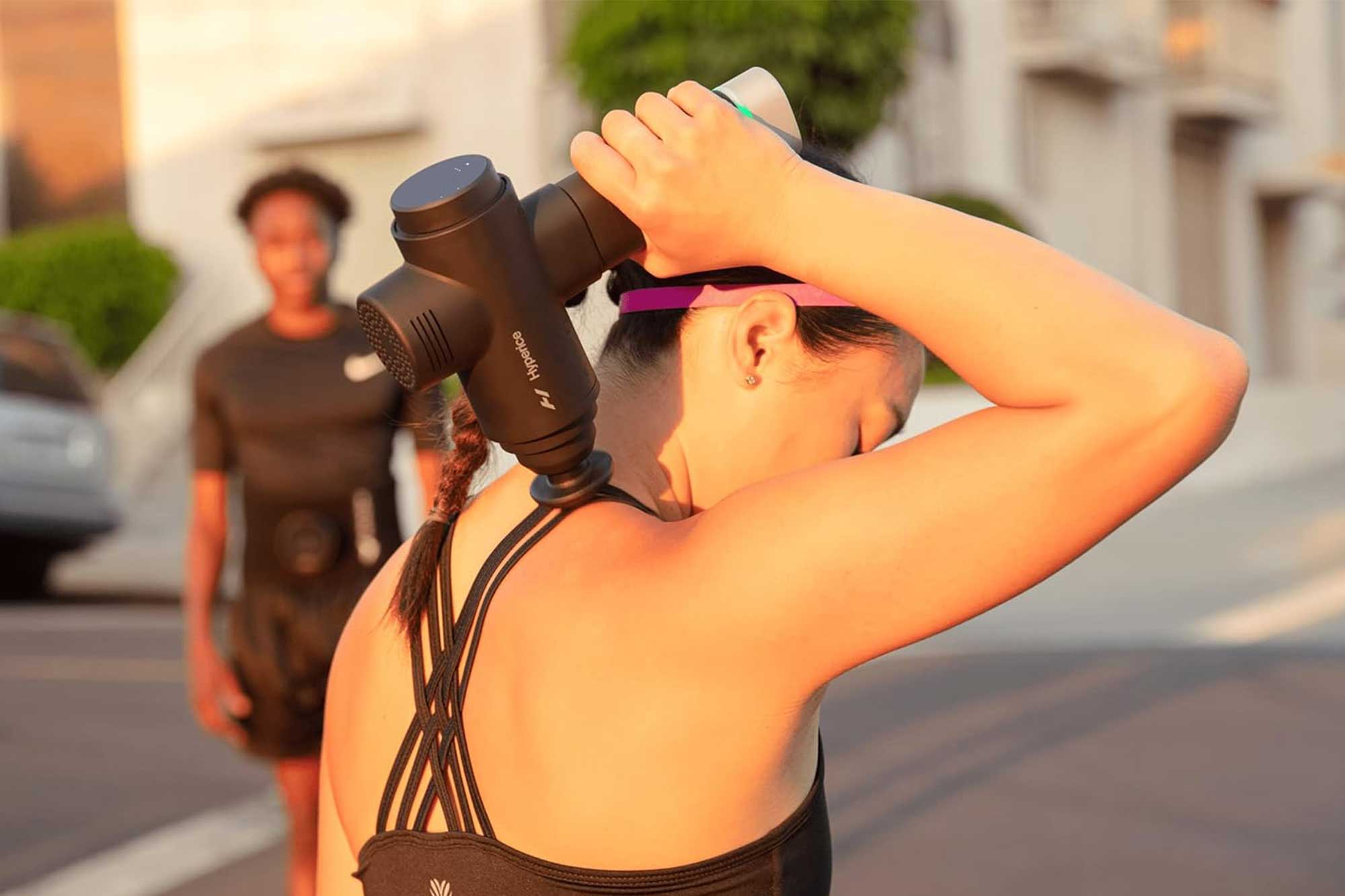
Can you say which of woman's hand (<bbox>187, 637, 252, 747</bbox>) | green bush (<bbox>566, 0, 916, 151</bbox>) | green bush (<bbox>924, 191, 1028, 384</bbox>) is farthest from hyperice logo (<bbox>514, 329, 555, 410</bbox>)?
green bush (<bbox>566, 0, 916, 151</bbox>)

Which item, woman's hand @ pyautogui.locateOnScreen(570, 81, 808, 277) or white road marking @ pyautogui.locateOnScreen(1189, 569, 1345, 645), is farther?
white road marking @ pyautogui.locateOnScreen(1189, 569, 1345, 645)

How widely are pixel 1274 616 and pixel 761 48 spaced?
7.59 m

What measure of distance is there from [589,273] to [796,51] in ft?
47.7

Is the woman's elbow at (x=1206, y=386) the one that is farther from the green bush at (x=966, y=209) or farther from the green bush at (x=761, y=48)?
the green bush at (x=761, y=48)

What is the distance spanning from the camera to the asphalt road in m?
5.39

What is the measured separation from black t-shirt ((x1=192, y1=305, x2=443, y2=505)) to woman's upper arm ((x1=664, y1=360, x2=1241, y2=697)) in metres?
2.80

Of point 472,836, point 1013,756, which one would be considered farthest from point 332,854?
point 1013,756

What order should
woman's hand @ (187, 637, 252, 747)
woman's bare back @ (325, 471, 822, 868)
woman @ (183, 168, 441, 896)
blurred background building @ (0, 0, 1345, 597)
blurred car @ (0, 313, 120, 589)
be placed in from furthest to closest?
blurred background building @ (0, 0, 1345, 597) → blurred car @ (0, 313, 120, 589) → woman's hand @ (187, 637, 252, 747) → woman @ (183, 168, 441, 896) → woman's bare back @ (325, 471, 822, 868)

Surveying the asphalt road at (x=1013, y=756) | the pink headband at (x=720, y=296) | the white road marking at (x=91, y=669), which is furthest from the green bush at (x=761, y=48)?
the pink headband at (x=720, y=296)

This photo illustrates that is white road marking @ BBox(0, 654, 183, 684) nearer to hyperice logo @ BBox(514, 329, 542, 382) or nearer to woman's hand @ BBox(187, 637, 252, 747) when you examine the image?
woman's hand @ BBox(187, 637, 252, 747)

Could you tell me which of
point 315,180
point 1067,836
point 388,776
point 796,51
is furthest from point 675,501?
point 796,51

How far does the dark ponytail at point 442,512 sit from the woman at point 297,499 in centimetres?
233

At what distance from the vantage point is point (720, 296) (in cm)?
143

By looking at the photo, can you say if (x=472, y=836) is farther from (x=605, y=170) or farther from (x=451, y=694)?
(x=605, y=170)
